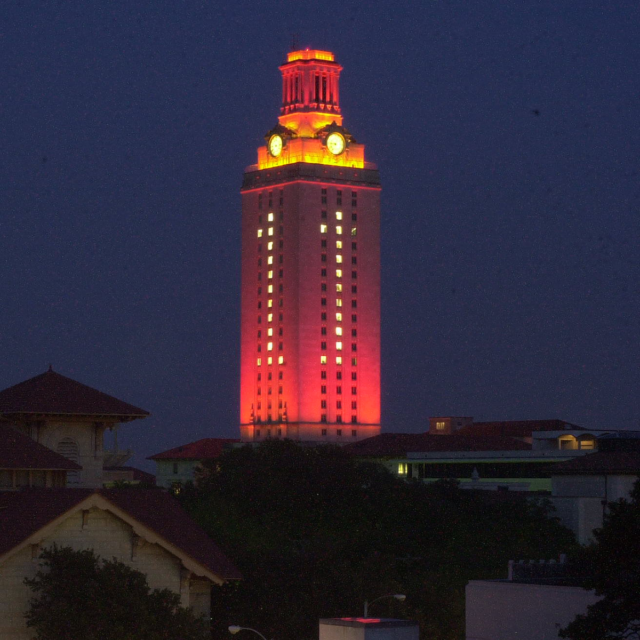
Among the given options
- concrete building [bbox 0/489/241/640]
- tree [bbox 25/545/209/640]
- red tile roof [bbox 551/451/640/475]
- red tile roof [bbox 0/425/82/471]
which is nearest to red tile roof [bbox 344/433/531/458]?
red tile roof [bbox 551/451/640/475]

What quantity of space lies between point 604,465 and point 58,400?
6541 cm

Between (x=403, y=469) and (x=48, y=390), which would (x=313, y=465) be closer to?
(x=48, y=390)

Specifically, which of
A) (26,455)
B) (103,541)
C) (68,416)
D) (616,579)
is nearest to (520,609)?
(616,579)

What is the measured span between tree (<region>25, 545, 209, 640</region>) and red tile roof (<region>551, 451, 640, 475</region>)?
239 feet

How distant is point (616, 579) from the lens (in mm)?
41594

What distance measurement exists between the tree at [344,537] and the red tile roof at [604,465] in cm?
497

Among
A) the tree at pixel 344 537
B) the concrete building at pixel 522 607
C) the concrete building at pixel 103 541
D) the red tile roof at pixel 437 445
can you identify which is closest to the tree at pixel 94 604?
the concrete building at pixel 103 541

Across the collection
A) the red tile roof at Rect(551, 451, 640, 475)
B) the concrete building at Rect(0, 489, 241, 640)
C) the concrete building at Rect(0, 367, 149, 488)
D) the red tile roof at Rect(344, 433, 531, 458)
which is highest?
the red tile roof at Rect(344, 433, 531, 458)

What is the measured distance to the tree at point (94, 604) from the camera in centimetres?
4775

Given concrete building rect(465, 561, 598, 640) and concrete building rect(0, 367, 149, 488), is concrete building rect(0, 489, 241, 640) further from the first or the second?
concrete building rect(0, 367, 149, 488)

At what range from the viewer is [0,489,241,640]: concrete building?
159 feet

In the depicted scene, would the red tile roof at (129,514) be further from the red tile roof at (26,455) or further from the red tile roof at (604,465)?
the red tile roof at (604,465)

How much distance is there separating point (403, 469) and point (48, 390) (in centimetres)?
12579

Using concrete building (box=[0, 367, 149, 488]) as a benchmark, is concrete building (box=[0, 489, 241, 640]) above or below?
below
